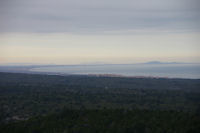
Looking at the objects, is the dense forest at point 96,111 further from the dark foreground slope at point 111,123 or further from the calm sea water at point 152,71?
the calm sea water at point 152,71

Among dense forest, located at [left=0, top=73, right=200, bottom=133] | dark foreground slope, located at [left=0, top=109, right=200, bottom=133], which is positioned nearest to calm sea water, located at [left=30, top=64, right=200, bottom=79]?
dense forest, located at [left=0, top=73, right=200, bottom=133]

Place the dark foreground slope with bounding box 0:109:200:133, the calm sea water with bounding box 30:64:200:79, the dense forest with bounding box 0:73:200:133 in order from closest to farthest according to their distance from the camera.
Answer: the dark foreground slope with bounding box 0:109:200:133 → the dense forest with bounding box 0:73:200:133 → the calm sea water with bounding box 30:64:200:79

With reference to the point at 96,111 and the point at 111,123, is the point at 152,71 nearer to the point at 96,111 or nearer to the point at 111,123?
the point at 96,111

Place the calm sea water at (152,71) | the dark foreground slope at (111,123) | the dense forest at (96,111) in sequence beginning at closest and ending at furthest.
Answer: the dark foreground slope at (111,123), the dense forest at (96,111), the calm sea water at (152,71)

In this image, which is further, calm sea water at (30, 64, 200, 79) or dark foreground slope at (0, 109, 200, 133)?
calm sea water at (30, 64, 200, 79)

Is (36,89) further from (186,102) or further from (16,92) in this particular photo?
(186,102)

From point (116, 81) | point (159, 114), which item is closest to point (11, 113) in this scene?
point (159, 114)

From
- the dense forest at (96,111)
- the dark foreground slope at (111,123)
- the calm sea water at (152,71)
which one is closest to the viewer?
the dark foreground slope at (111,123)

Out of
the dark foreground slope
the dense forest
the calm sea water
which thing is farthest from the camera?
the calm sea water

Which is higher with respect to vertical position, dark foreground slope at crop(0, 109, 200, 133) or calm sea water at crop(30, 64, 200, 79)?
calm sea water at crop(30, 64, 200, 79)

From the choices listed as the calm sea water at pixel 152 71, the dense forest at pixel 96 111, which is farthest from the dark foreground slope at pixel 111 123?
the calm sea water at pixel 152 71

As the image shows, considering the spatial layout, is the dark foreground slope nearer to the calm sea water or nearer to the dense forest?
the dense forest
